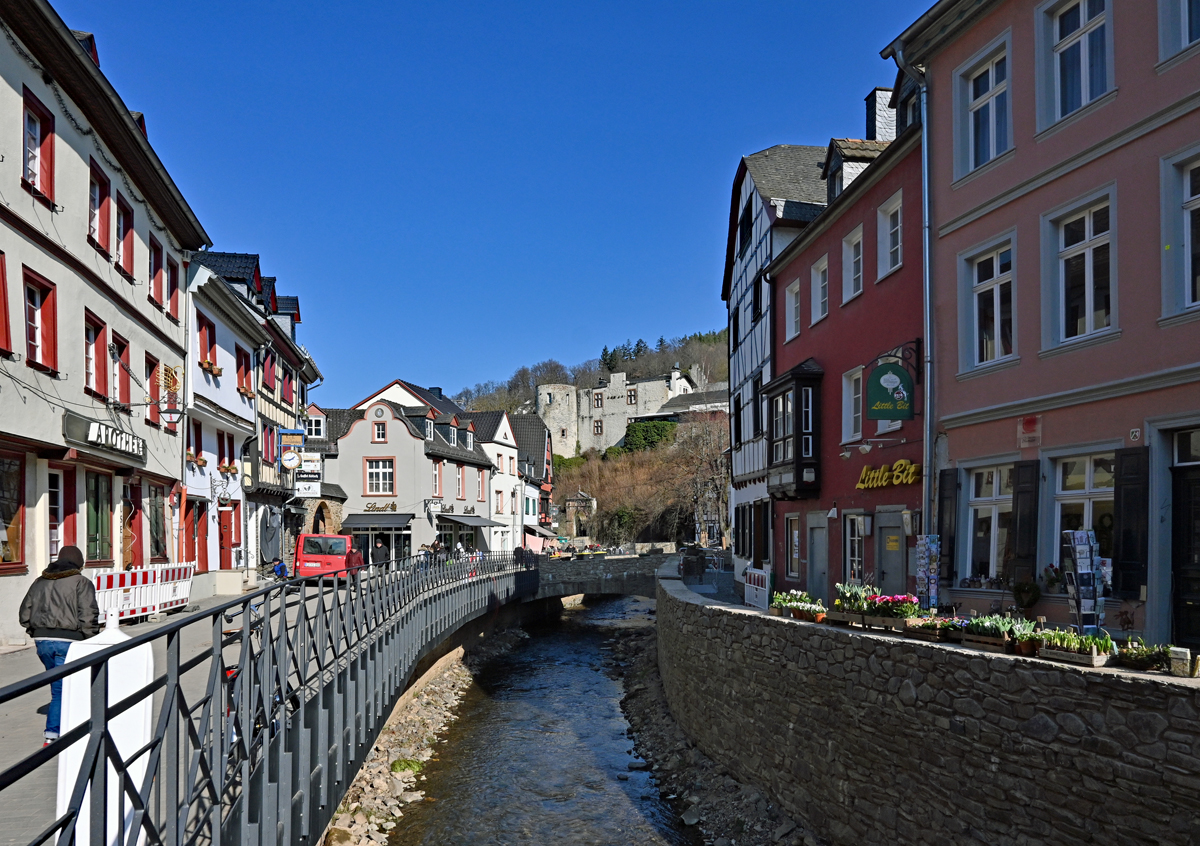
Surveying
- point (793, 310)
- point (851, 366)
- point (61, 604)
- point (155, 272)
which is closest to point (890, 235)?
point (851, 366)

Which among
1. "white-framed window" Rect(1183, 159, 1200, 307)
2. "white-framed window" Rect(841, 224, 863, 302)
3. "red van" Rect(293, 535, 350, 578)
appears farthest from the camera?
"red van" Rect(293, 535, 350, 578)

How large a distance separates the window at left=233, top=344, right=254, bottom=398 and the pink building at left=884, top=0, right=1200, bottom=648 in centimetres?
2111

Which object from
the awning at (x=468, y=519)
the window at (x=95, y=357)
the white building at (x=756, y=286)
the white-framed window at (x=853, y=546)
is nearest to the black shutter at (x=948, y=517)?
the white-framed window at (x=853, y=546)

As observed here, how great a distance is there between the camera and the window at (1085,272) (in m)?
11.1

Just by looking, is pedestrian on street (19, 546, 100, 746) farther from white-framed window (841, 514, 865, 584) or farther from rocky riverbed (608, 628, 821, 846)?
white-framed window (841, 514, 865, 584)


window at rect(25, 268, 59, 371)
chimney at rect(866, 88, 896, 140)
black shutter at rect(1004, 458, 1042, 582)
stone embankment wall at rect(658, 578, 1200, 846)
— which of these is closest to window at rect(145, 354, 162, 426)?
window at rect(25, 268, 59, 371)

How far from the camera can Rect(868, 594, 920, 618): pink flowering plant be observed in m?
10.4

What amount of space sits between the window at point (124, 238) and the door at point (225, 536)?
9844 millimetres

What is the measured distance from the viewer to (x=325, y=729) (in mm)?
8336

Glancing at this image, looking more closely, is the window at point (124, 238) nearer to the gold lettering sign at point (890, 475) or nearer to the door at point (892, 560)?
the gold lettering sign at point (890, 475)

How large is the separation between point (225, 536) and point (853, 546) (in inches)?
721

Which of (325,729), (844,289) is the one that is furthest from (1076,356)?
(325,729)

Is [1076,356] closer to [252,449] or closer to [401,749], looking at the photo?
[401,749]

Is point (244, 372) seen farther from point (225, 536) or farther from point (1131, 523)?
point (1131, 523)
